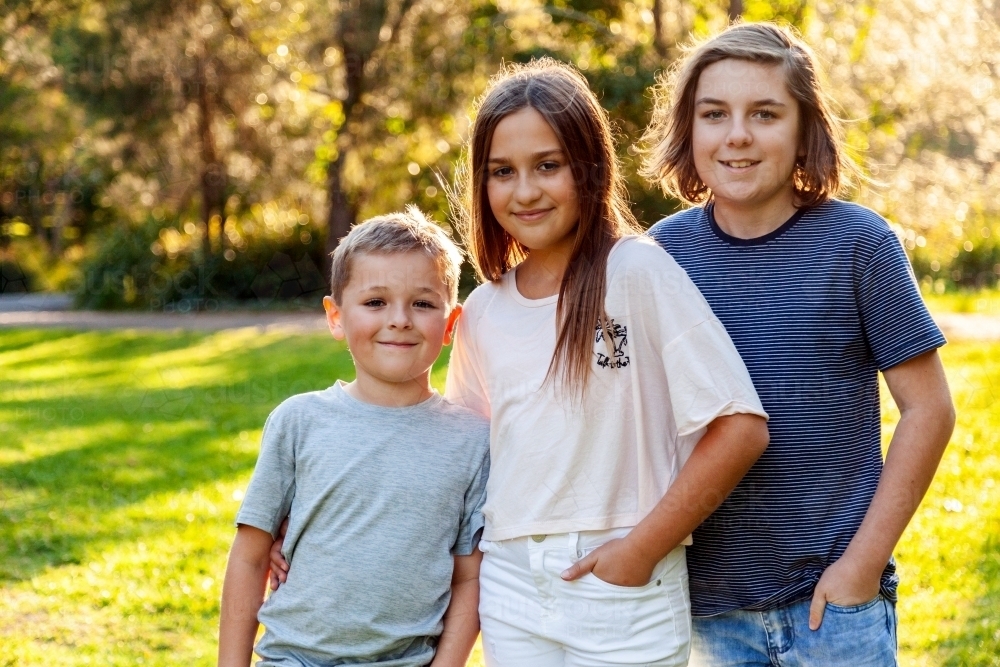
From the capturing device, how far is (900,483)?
1739mm

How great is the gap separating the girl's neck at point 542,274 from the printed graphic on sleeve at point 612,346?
0.44 feet

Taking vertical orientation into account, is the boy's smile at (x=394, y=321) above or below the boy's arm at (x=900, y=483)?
above

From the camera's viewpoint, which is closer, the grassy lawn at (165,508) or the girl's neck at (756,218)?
the girl's neck at (756,218)

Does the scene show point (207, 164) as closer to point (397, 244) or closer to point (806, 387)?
point (397, 244)

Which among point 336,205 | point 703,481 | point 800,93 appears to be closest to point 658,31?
point 336,205

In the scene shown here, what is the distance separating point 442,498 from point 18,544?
352 centimetres

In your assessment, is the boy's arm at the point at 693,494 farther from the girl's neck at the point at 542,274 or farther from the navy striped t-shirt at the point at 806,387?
the girl's neck at the point at 542,274

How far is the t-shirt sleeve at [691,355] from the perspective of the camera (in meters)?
1.65

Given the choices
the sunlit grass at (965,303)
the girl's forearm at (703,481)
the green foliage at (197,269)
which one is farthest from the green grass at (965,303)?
the girl's forearm at (703,481)

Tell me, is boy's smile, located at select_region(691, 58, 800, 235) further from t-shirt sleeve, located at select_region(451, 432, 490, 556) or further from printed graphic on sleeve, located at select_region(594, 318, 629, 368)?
t-shirt sleeve, located at select_region(451, 432, 490, 556)

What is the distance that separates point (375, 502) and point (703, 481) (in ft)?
2.02

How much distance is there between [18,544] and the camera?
4.72m

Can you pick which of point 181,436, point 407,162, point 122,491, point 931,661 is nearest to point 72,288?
point 407,162

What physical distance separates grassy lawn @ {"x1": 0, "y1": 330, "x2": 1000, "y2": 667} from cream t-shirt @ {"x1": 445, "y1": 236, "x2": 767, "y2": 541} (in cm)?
211
